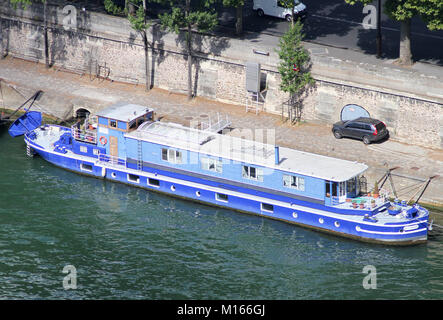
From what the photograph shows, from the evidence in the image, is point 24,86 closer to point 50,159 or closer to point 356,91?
point 50,159

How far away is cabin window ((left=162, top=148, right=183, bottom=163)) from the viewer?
212 feet

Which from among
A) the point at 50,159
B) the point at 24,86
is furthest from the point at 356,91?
the point at 24,86

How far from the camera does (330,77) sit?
71000mm

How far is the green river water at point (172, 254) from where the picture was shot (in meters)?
53.3

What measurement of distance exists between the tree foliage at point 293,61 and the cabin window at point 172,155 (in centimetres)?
1180

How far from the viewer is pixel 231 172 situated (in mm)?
62938

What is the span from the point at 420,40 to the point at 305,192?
23556 mm

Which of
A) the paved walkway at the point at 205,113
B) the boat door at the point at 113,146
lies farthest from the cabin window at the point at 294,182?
the boat door at the point at 113,146
